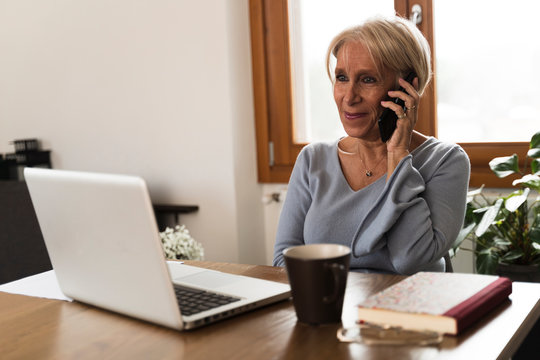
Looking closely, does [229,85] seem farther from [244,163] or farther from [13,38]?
[13,38]

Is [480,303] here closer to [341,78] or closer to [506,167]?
[341,78]

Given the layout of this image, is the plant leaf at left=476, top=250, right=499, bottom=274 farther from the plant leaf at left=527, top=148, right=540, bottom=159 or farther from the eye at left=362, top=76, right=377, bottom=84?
the eye at left=362, top=76, right=377, bottom=84

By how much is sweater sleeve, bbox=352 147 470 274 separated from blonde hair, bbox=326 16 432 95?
0.92 feet

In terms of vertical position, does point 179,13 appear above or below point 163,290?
above

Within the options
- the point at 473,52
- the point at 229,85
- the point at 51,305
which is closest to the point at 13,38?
the point at 229,85

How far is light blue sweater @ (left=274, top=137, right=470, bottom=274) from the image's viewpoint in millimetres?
1464

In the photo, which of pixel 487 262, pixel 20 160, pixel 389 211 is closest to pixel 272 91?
pixel 487 262

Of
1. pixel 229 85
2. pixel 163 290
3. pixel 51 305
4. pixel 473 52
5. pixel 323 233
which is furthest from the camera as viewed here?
pixel 229 85

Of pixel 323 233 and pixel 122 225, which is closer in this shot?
pixel 122 225

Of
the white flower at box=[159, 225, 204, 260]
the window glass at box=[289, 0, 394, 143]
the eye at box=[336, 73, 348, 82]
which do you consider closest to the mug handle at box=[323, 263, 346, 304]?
the eye at box=[336, 73, 348, 82]

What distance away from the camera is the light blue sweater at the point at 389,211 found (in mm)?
1464

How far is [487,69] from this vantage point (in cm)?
261

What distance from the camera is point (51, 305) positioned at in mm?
1126

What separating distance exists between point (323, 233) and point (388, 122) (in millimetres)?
320
